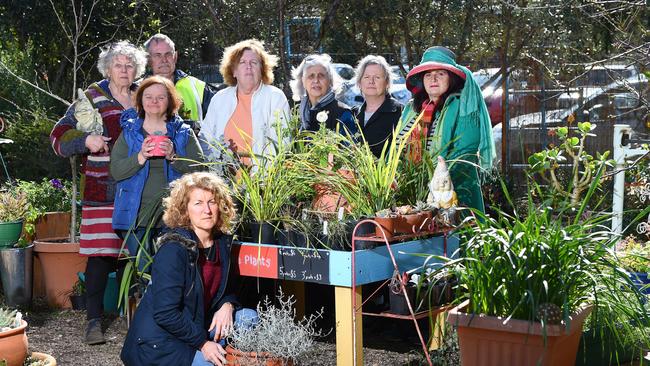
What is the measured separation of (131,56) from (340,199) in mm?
1751

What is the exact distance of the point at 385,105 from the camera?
5355mm

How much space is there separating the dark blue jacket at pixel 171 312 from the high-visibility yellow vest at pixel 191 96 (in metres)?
1.77

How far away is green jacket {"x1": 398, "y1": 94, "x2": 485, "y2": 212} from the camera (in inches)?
187

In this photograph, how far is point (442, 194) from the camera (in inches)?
165

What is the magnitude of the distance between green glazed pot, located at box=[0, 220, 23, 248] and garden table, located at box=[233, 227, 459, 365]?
8.13 ft

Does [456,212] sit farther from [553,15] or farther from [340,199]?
[553,15]

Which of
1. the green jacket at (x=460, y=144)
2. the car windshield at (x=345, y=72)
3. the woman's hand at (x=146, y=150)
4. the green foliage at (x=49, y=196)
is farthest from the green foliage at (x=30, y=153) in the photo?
the green jacket at (x=460, y=144)

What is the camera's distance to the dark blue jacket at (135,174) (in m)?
4.96

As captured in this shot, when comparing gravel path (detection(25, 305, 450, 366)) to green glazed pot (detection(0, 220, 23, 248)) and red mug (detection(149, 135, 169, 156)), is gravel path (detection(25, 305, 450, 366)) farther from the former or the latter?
red mug (detection(149, 135, 169, 156))

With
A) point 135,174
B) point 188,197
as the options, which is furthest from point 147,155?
point 188,197

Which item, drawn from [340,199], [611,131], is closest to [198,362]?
[340,199]

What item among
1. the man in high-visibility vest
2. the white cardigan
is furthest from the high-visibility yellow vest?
the white cardigan

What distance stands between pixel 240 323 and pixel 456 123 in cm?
150

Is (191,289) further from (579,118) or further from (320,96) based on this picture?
(579,118)
